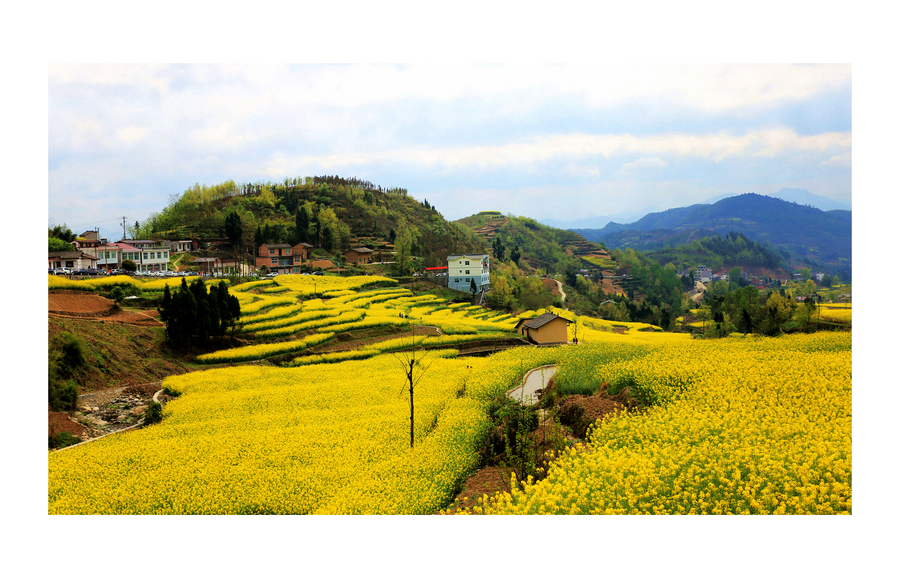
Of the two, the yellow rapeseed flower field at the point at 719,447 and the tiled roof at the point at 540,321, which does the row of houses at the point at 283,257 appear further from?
the yellow rapeseed flower field at the point at 719,447

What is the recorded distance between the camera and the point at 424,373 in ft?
27.1

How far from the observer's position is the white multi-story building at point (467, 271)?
15.5m

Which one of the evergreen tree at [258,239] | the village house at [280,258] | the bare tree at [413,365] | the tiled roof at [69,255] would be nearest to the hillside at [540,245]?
the village house at [280,258]

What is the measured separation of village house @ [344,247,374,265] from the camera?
1800 cm

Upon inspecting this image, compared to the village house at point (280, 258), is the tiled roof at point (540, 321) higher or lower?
lower

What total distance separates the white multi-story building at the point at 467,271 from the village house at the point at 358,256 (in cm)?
447

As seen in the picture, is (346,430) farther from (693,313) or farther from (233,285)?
(693,313)

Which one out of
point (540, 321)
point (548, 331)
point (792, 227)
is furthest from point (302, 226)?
point (792, 227)

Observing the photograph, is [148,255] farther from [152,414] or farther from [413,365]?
[413,365]

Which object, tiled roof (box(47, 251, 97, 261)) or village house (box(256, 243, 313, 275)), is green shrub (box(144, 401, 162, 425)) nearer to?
tiled roof (box(47, 251, 97, 261))

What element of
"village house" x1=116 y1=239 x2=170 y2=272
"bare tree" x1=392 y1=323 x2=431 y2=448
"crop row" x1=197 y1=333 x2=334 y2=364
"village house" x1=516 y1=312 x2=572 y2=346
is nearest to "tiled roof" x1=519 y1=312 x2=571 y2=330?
"village house" x1=516 y1=312 x2=572 y2=346

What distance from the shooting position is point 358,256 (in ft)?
60.6

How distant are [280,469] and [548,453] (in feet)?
10.7

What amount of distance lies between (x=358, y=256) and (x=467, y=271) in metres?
5.33
